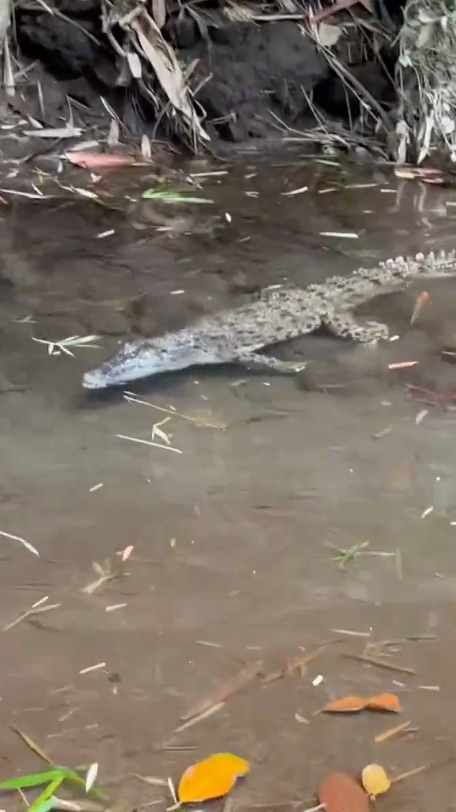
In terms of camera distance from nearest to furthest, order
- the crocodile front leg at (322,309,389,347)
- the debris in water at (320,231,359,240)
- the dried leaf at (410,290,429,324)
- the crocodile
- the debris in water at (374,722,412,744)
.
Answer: the debris in water at (374,722,412,744), the crocodile, the crocodile front leg at (322,309,389,347), the dried leaf at (410,290,429,324), the debris in water at (320,231,359,240)

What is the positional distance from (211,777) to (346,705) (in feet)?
1.26

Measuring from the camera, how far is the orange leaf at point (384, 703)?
207 cm

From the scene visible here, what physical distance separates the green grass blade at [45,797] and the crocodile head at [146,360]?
1.72 meters

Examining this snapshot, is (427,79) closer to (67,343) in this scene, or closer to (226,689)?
(67,343)

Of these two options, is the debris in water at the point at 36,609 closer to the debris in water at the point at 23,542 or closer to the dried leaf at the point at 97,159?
the debris in water at the point at 23,542

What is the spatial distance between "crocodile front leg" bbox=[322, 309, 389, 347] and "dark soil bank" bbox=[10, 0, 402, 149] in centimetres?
324

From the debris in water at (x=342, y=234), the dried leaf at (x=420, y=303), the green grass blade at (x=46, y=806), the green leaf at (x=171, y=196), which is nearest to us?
the green grass blade at (x=46, y=806)

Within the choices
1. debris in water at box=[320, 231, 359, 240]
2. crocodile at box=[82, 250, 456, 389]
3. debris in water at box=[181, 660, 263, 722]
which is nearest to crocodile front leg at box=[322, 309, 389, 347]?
crocodile at box=[82, 250, 456, 389]

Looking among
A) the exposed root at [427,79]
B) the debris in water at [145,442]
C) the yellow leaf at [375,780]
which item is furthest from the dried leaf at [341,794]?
the exposed root at [427,79]

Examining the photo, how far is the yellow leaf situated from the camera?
1874 millimetres

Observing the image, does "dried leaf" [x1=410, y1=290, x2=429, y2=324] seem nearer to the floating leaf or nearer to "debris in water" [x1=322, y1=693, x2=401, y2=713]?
"debris in water" [x1=322, y1=693, x2=401, y2=713]

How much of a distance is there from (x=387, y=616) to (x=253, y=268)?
2.59 meters

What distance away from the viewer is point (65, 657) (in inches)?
86.7

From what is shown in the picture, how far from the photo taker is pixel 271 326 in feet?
12.7
